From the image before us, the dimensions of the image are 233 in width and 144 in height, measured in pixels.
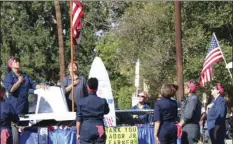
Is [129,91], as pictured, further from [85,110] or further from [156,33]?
[85,110]

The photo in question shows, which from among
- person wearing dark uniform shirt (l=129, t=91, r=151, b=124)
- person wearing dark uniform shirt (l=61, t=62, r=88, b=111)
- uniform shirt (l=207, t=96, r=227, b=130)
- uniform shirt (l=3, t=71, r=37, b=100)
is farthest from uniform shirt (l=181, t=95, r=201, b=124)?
uniform shirt (l=3, t=71, r=37, b=100)

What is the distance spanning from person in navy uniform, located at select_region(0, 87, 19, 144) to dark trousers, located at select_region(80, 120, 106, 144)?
1222 mm

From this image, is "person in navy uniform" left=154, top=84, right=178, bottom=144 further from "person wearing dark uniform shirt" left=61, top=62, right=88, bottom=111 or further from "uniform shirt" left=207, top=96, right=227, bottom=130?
"uniform shirt" left=207, top=96, right=227, bottom=130

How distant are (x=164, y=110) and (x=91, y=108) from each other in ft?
4.63

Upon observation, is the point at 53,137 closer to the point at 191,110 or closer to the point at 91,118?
the point at 91,118

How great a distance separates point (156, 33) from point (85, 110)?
1854 centimetres

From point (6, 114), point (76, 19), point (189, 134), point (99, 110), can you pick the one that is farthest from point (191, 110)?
point (6, 114)

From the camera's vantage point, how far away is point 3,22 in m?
42.9


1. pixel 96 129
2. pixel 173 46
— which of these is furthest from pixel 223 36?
pixel 96 129

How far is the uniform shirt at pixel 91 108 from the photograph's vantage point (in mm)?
10078

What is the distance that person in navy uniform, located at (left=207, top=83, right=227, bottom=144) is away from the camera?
13.2 meters

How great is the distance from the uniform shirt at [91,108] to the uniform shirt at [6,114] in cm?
116

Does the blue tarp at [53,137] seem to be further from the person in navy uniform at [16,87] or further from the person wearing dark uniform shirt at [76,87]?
the person wearing dark uniform shirt at [76,87]

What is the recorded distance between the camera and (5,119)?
1044 cm
